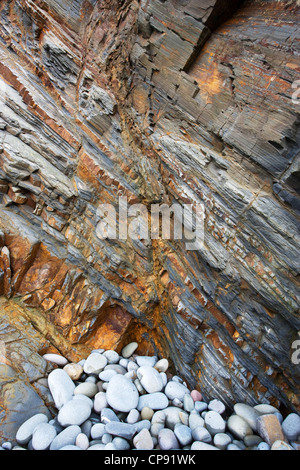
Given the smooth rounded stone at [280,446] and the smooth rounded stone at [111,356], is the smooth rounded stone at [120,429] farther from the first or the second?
the smooth rounded stone at [280,446]

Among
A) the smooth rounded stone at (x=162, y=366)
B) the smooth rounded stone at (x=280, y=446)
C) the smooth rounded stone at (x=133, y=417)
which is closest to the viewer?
the smooth rounded stone at (x=280, y=446)

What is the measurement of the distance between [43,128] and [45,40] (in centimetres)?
312

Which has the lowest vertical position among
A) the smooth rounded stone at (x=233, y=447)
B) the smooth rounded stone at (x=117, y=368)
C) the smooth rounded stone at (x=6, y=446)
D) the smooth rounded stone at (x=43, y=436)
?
the smooth rounded stone at (x=6, y=446)

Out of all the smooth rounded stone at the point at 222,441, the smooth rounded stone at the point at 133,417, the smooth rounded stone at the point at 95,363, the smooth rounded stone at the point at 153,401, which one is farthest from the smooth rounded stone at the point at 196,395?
the smooth rounded stone at the point at 95,363

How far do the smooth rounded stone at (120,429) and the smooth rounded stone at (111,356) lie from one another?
4.75 ft

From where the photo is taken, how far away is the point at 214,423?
4508mm

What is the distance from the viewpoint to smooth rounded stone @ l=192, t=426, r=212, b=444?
4281 mm

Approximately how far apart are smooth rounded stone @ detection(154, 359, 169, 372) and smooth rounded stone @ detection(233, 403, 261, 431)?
167cm

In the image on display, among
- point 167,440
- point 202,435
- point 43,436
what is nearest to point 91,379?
point 43,436

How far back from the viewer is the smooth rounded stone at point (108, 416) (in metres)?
4.47

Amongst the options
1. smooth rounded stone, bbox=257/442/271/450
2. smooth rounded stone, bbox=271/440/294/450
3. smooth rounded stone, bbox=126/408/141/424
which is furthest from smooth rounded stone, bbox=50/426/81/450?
smooth rounded stone, bbox=271/440/294/450

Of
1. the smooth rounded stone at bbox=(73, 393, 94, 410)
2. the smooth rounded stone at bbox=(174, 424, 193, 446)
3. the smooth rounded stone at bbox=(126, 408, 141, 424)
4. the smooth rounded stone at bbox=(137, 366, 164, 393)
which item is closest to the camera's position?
the smooth rounded stone at bbox=(174, 424, 193, 446)

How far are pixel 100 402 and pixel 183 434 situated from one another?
164cm

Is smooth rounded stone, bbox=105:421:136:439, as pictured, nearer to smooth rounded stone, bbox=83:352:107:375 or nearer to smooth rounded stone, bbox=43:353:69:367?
smooth rounded stone, bbox=83:352:107:375
